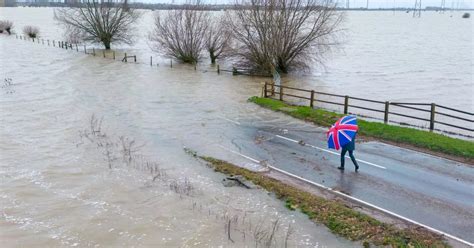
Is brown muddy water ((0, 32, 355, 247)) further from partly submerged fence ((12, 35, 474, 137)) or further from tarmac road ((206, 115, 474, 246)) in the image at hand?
partly submerged fence ((12, 35, 474, 137))

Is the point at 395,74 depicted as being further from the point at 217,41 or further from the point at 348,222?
the point at 348,222

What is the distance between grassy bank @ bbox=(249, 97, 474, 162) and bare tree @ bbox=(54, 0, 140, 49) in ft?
159

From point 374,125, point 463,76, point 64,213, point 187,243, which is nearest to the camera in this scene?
point 187,243

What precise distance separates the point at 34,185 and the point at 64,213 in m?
2.54

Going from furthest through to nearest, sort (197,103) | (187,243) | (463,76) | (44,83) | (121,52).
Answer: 1. (121,52)
2. (463,76)
3. (44,83)
4. (197,103)
5. (187,243)

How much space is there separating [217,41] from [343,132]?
35.9 meters

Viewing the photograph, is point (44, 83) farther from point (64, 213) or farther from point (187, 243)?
point (187, 243)

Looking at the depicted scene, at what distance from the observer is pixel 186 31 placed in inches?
1860

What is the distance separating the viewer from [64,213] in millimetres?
11461

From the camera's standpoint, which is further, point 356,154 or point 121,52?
point 121,52

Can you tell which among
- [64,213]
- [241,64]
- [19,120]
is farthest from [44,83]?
[64,213]

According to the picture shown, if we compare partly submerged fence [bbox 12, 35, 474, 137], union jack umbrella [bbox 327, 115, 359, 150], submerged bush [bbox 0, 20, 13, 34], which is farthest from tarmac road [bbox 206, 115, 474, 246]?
submerged bush [bbox 0, 20, 13, 34]

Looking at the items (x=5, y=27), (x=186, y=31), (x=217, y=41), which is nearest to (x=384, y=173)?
(x=217, y=41)

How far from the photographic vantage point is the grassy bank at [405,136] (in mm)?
15273
